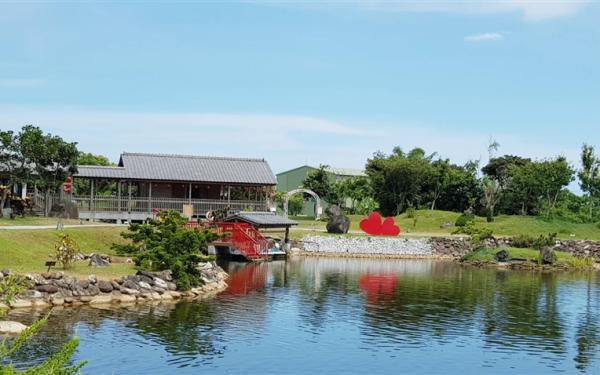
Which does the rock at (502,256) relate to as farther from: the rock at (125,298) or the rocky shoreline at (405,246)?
the rock at (125,298)

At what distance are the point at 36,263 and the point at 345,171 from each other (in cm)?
6745

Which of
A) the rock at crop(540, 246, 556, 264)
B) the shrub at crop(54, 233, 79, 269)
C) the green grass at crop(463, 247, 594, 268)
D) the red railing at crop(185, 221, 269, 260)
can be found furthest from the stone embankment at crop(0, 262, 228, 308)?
the rock at crop(540, 246, 556, 264)

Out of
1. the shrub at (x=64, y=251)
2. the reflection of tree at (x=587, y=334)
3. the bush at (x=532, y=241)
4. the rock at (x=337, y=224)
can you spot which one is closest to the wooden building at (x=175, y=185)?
the rock at (x=337, y=224)

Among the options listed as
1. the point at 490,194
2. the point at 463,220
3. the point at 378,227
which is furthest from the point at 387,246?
the point at 490,194

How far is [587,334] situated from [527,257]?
24788 mm

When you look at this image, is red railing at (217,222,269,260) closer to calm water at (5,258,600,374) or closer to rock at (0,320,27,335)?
calm water at (5,258,600,374)

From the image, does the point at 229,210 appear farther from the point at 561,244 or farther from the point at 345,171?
the point at 345,171

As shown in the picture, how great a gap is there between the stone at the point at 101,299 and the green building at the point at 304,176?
57.9m

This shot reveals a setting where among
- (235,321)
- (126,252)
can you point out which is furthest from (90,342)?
(126,252)

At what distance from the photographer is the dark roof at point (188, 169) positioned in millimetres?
51125

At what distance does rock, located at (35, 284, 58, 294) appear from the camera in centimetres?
2300

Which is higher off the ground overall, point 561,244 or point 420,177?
point 420,177

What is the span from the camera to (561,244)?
54000 mm

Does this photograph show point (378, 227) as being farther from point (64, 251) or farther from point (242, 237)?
point (64, 251)
